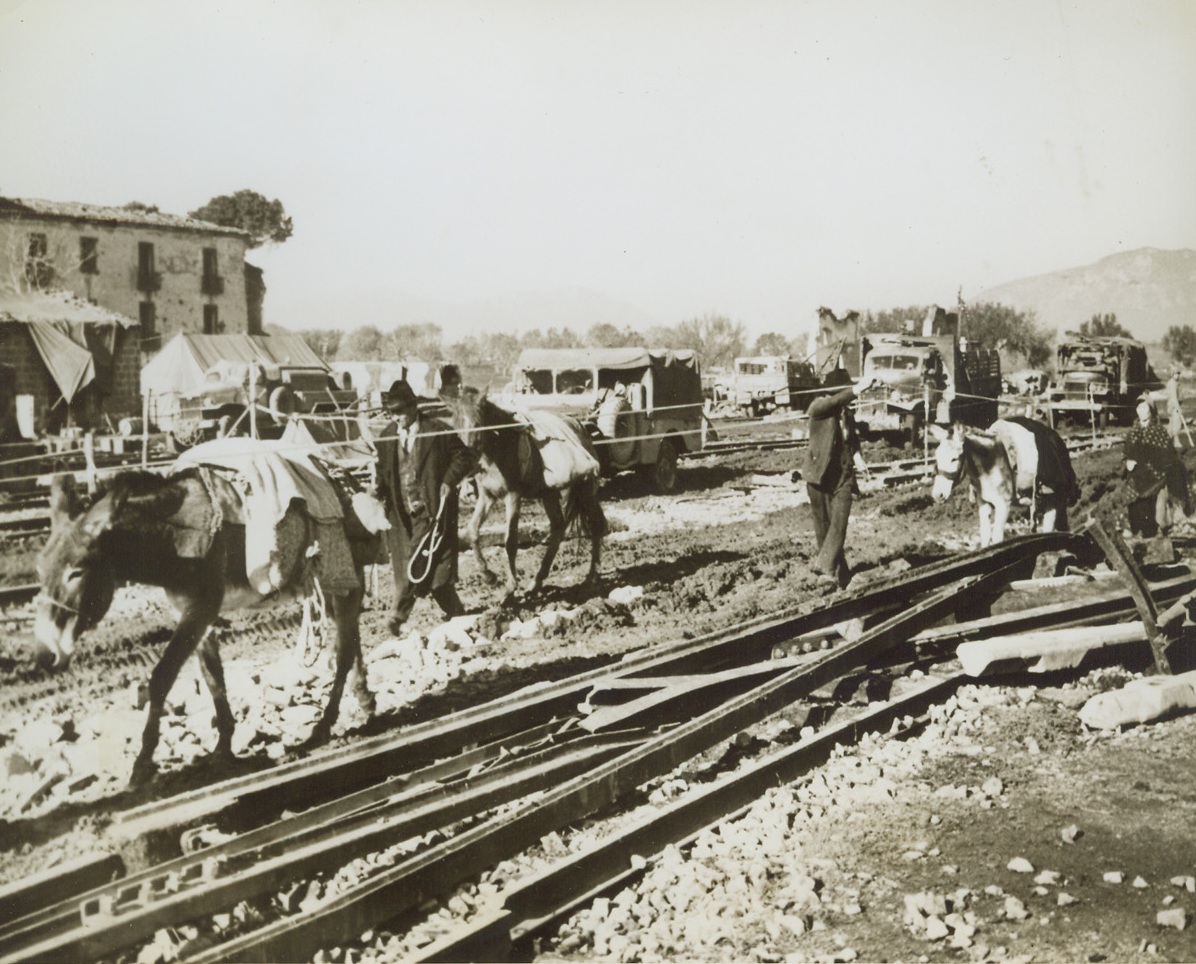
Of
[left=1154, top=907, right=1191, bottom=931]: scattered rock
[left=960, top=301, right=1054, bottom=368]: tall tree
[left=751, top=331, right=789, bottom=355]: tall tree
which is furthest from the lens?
[left=751, top=331, right=789, bottom=355]: tall tree

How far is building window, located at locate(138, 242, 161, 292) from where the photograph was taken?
5273 mm

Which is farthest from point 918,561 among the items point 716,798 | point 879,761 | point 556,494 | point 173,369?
point 173,369

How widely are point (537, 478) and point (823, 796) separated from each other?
4217mm

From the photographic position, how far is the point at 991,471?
9.09 meters

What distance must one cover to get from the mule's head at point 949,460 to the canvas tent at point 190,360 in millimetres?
6097

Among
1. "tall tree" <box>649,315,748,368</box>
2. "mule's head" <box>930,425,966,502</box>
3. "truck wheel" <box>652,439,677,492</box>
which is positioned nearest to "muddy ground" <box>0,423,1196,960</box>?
"mule's head" <box>930,425,966,502</box>

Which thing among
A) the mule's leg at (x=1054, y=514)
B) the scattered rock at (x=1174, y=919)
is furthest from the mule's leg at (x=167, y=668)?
the mule's leg at (x=1054, y=514)

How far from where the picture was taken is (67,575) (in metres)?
4.12

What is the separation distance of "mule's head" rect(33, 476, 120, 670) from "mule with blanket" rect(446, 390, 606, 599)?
3.51m

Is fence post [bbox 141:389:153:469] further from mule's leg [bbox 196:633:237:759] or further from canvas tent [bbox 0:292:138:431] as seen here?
mule's leg [bbox 196:633:237:759]

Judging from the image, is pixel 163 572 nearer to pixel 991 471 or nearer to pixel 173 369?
pixel 173 369

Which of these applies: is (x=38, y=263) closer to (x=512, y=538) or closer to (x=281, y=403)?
(x=281, y=403)

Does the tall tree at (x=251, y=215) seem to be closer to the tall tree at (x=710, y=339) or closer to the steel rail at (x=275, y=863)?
the steel rail at (x=275, y=863)

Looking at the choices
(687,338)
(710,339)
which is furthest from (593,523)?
(710,339)
